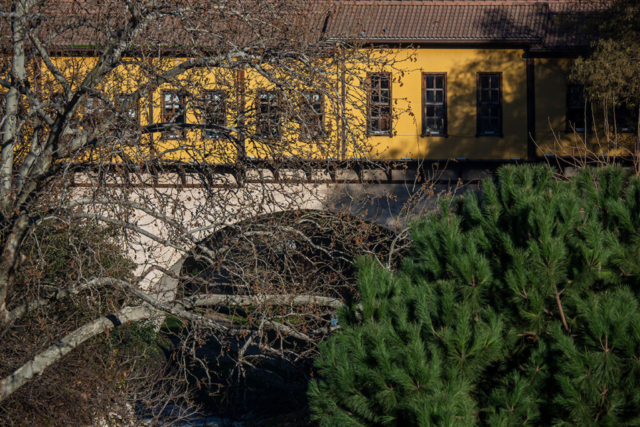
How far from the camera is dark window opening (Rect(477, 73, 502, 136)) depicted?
63.0 ft

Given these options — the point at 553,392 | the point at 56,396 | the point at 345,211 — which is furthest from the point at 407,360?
the point at 56,396

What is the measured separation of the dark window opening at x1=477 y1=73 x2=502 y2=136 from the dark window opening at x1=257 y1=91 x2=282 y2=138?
11.3 m

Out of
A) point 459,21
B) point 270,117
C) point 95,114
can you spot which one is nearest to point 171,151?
point 95,114

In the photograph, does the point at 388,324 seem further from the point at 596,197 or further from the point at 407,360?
the point at 596,197

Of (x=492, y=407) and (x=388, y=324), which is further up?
(x=388, y=324)

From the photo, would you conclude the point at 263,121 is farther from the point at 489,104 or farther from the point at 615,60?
the point at 489,104

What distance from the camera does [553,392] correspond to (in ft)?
15.4

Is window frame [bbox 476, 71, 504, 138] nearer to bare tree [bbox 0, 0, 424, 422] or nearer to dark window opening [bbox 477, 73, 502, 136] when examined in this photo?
dark window opening [bbox 477, 73, 502, 136]

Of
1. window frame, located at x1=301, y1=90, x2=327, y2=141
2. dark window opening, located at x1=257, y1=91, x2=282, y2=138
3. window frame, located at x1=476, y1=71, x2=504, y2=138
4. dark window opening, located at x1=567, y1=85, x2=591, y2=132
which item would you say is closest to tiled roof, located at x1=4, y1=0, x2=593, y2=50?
window frame, located at x1=476, y1=71, x2=504, y2=138

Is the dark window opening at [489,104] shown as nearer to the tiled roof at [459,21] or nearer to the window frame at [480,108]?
the window frame at [480,108]

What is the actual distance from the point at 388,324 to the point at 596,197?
6.10 ft

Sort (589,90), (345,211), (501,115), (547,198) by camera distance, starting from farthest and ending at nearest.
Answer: (501,115) < (589,90) < (345,211) < (547,198)

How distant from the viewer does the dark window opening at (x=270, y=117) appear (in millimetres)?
8703

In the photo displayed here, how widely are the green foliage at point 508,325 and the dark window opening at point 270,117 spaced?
3831 millimetres
